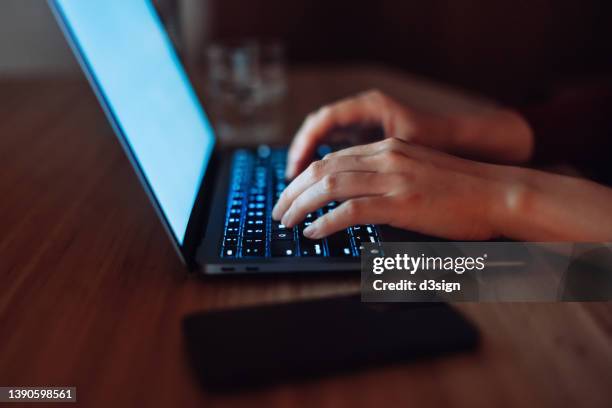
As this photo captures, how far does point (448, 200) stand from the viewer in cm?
56

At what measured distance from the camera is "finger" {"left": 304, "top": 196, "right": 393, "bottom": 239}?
541mm

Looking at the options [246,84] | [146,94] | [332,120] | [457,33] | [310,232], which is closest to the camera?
[310,232]

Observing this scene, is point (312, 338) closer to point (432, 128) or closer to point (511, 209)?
point (511, 209)

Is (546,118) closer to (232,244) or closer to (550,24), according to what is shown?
(232,244)

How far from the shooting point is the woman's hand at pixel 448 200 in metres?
0.55

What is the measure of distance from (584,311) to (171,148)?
0.47 metres

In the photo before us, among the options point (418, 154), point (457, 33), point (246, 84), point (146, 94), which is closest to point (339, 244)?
point (418, 154)

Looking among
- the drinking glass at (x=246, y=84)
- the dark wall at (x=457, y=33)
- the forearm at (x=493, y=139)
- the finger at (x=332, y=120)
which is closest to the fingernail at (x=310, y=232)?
the finger at (x=332, y=120)

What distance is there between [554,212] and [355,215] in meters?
0.20

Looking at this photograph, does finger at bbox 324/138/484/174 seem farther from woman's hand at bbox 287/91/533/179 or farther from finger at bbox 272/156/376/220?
A: woman's hand at bbox 287/91/533/179

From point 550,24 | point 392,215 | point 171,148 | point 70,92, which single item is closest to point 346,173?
point 392,215

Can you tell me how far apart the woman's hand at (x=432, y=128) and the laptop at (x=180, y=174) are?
0.38 ft

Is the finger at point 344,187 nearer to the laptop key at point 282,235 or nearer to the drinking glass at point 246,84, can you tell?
the laptop key at point 282,235

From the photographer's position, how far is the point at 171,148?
66 cm
